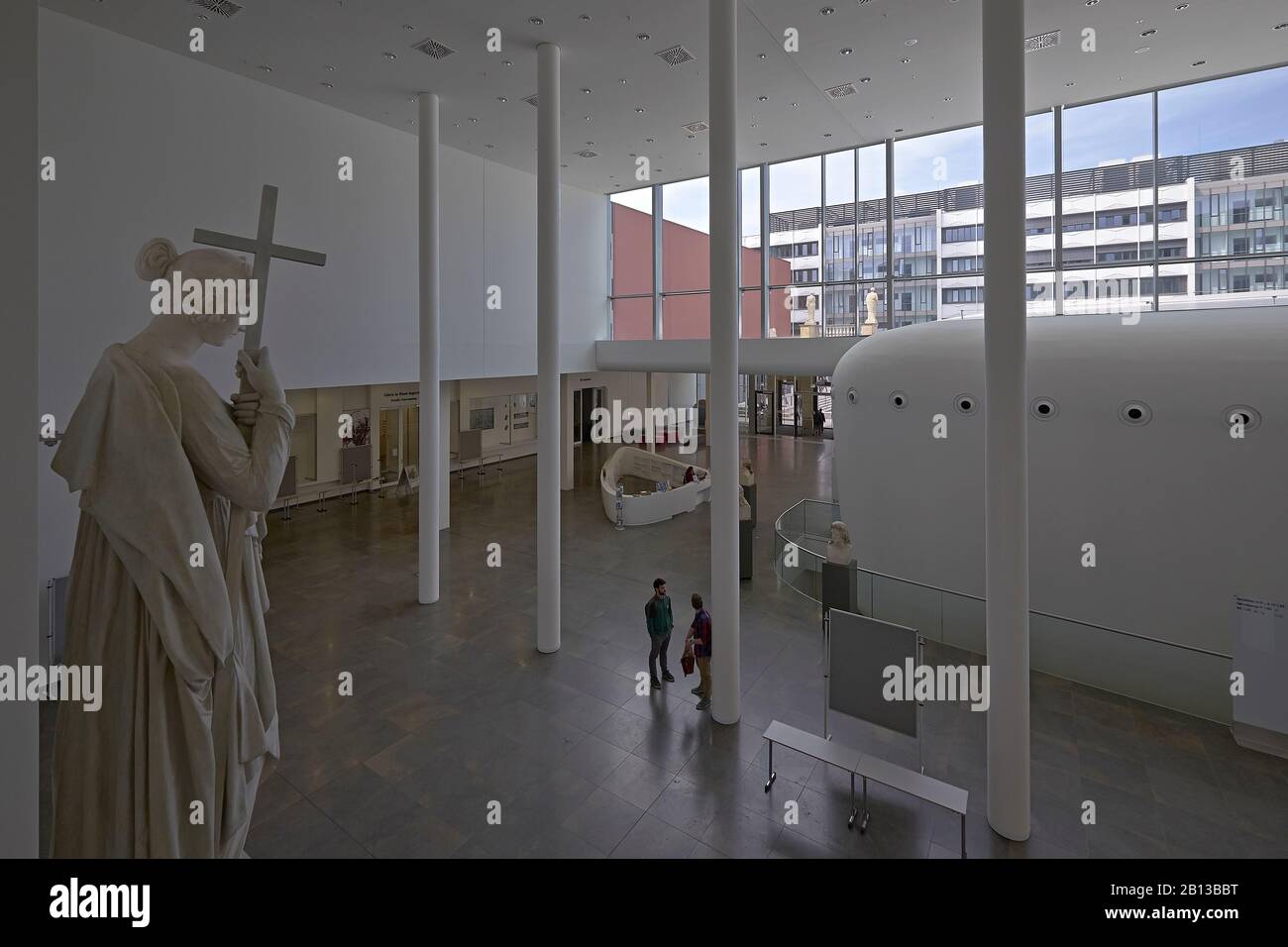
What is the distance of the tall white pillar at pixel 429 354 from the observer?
34.4ft

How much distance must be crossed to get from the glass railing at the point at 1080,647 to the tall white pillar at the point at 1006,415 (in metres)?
3.34

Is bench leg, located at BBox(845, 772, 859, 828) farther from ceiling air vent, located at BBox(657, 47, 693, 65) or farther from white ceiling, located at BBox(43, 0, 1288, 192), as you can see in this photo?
ceiling air vent, located at BBox(657, 47, 693, 65)

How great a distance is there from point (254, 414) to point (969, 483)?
8.53 metres

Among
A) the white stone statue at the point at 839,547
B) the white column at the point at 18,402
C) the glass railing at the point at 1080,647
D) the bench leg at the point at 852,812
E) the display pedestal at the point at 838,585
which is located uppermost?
the white column at the point at 18,402

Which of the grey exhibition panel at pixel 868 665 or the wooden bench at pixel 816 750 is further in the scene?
the grey exhibition panel at pixel 868 665

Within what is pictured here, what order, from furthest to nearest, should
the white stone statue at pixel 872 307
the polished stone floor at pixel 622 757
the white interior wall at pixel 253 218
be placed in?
the white stone statue at pixel 872 307 < the white interior wall at pixel 253 218 < the polished stone floor at pixel 622 757

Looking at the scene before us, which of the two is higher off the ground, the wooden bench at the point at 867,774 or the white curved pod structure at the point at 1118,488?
the white curved pod structure at the point at 1118,488

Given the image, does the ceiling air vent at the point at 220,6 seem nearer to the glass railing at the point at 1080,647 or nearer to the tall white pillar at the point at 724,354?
the tall white pillar at the point at 724,354

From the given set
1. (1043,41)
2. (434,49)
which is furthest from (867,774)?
(1043,41)

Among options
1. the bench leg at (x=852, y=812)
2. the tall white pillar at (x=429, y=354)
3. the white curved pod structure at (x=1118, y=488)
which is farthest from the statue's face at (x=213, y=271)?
the white curved pod structure at (x=1118, y=488)

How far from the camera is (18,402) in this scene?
88.7 inches

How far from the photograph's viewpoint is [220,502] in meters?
3.19

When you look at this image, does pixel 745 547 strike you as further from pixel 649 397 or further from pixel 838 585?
pixel 649 397

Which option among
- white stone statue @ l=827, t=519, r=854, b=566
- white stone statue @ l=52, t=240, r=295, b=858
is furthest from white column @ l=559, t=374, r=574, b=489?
white stone statue @ l=52, t=240, r=295, b=858
